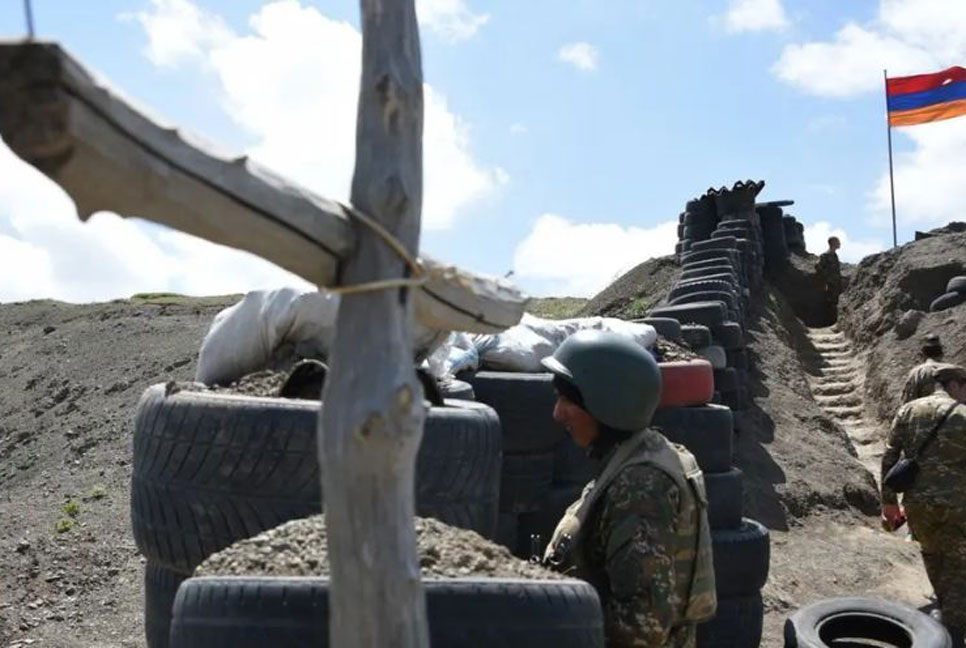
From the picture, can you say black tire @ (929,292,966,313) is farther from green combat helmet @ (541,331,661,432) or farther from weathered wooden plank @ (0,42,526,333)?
weathered wooden plank @ (0,42,526,333)

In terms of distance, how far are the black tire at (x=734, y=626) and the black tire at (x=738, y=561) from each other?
0.17 ft

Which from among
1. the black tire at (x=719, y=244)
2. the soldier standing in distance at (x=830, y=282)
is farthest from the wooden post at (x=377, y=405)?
the soldier standing in distance at (x=830, y=282)

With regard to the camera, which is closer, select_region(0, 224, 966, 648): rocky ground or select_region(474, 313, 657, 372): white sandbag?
select_region(474, 313, 657, 372): white sandbag

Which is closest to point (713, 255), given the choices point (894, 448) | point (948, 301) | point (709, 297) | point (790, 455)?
point (948, 301)

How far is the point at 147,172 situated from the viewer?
2365 millimetres

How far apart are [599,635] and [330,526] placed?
107 cm

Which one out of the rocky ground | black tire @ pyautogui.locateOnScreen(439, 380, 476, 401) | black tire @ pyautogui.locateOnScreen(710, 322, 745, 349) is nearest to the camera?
black tire @ pyautogui.locateOnScreen(439, 380, 476, 401)

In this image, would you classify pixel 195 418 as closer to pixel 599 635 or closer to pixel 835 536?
pixel 599 635

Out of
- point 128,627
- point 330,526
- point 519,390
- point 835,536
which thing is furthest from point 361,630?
point 835,536

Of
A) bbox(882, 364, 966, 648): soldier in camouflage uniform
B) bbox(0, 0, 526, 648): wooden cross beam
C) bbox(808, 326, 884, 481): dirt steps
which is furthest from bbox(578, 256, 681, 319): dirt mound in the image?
bbox(0, 0, 526, 648): wooden cross beam

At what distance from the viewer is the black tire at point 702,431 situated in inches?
280

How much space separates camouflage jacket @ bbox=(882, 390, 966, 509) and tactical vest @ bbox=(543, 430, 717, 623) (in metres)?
4.62

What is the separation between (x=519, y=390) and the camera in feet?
21.9

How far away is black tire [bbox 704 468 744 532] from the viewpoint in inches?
272
